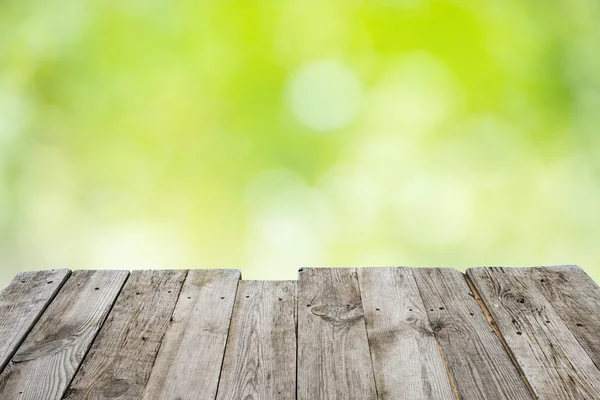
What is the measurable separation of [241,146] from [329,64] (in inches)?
33.9

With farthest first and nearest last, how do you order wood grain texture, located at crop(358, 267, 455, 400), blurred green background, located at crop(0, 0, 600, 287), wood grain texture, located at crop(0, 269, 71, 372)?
blurred green background, located at crop(0, 0, 600, 287), wood grain texture, located at crop(0, 269, 71, 372), wood grain texture, located at crop(358, 267, 455, 400)

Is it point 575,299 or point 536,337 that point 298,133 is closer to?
point 575,299

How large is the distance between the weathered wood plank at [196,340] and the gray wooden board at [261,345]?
0.03 m

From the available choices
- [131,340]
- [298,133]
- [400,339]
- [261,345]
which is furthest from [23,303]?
[298,133]

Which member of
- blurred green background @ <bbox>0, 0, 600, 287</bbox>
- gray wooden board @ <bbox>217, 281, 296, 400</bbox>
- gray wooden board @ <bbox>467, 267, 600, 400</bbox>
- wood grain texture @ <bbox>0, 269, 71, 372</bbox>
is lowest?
blurred green background @ <bbox>0, 0, 600, 287</bbox>

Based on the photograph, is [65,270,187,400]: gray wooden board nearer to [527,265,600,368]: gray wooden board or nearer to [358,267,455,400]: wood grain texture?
[358,267,455,400]: wood grain texture

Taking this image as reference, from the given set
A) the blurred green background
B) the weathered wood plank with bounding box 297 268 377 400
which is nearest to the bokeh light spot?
the blurred green background

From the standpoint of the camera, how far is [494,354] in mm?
1551

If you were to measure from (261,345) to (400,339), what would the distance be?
0.32 meters

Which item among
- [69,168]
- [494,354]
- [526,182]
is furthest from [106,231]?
[494,354]

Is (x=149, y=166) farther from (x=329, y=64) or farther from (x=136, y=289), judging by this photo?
(x=136, y=289)

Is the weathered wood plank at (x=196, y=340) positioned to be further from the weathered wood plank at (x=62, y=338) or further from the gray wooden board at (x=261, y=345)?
the weathered wood plank at (x=62, y=338)

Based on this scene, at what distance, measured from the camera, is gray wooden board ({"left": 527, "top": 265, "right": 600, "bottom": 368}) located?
1.63 metres

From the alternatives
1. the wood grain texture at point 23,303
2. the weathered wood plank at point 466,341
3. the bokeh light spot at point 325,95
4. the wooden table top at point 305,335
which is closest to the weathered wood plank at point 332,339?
the wooden table top at point 305,335
